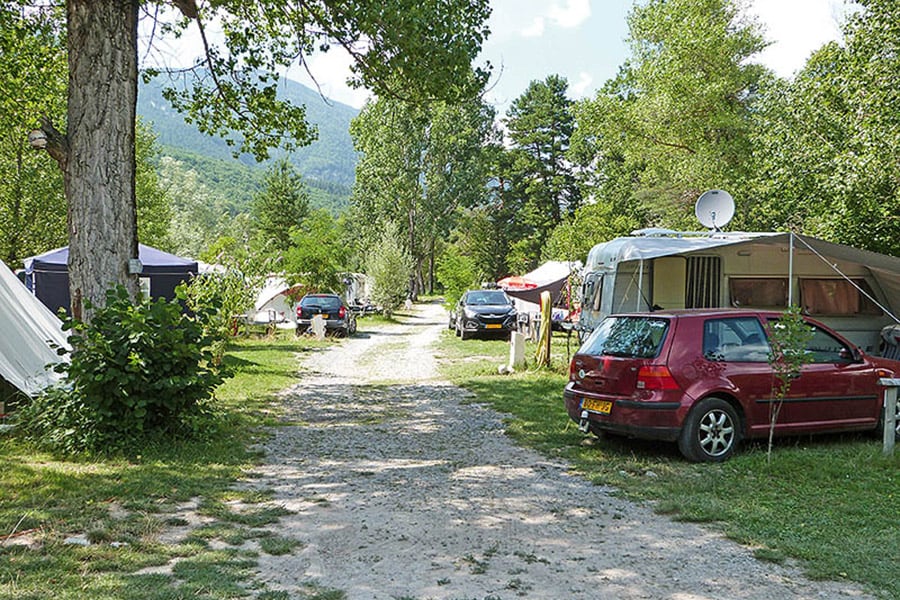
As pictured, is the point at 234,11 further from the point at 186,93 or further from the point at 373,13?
the point at 373,13

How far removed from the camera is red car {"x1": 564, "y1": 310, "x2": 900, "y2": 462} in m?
6.96

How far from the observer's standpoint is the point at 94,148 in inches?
318

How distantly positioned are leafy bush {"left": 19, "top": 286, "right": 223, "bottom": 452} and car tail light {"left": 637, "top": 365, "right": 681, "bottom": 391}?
14.5 ft

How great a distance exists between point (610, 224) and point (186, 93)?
75.4 feet

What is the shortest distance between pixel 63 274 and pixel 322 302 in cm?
792

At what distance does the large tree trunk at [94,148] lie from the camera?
26.5 feet

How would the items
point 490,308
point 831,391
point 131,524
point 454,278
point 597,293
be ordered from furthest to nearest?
point 454,278, point 490,308, point 597,293, point 831,391, point 131,524

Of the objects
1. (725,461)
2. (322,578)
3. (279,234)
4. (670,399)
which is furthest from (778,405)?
(279,234)

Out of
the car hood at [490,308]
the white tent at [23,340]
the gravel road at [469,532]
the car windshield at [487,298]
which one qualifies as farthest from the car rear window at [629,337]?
the car windshield at [487,298]

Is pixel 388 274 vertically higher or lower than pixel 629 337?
higher

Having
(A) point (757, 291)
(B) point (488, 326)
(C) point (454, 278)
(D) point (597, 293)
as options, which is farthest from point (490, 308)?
(A) point (757, 291)

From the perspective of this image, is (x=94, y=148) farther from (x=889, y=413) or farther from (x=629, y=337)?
(x=889, y=413)

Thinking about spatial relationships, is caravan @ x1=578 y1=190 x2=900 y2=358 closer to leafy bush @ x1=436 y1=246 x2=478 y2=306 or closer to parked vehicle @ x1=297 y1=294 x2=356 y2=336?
parked vehicle @ x1=297 y1=294 x2=356 y2=336

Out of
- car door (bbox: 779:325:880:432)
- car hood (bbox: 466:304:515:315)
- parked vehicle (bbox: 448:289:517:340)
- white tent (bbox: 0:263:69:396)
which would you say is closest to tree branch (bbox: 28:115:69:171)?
white tent (bbox: 0:263:69:396)
